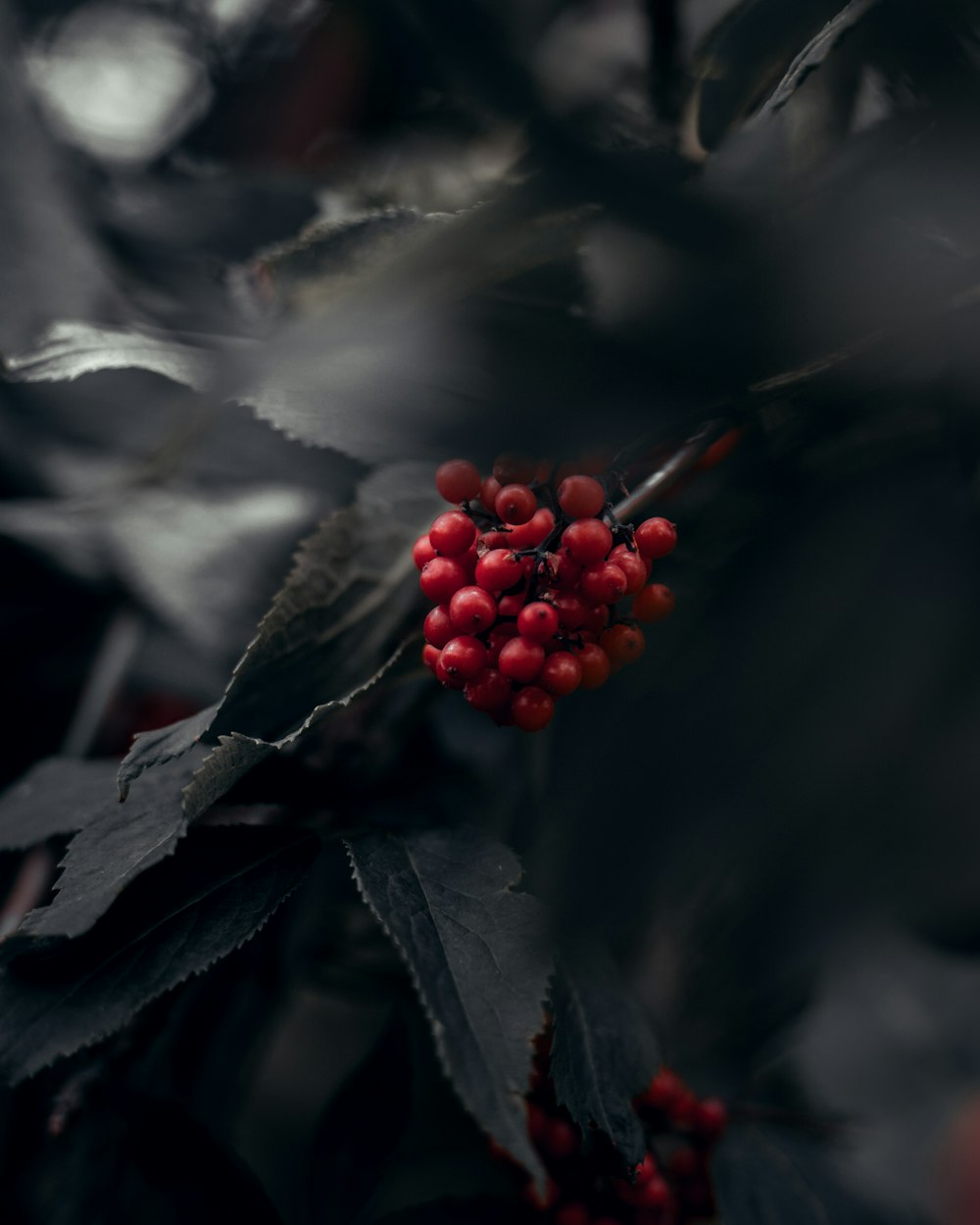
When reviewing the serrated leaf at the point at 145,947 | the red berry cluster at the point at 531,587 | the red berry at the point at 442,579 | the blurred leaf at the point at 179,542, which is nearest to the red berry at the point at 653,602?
the red berry cluster at the point at 531,587

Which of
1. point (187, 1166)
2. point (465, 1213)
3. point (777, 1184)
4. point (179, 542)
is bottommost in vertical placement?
point (777, 1184)

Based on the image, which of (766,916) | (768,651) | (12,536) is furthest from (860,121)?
(12,536)

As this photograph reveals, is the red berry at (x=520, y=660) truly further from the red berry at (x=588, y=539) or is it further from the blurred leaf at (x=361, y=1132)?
the blurred leaf at (x=361, y=1132)

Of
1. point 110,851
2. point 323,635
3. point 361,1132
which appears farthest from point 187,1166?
point 323,635

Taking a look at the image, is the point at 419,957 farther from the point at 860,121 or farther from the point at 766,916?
the point at 860,121

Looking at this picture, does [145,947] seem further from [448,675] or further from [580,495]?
[580,495]

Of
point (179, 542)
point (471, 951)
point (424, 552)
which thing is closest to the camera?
point (471, 951)
